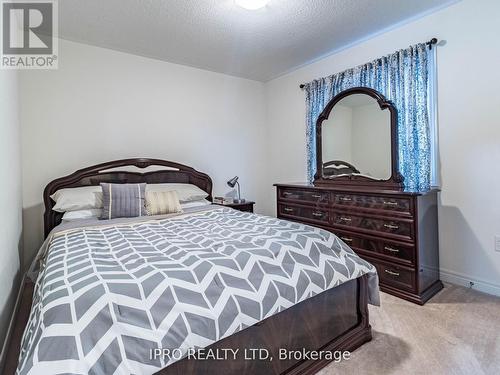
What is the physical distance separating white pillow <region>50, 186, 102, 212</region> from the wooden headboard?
0.41 ft

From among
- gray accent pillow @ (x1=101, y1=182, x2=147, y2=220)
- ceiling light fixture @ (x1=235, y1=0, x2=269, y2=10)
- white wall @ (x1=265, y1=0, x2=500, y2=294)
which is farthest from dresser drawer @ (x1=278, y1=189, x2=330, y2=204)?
ceiling light fixture @ (x1=235, y1=0, x2=269, y2=10)

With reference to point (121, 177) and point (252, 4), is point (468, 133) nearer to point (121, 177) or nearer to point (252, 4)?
point (252, 4)

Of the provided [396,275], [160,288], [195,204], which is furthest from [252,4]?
[396,275]

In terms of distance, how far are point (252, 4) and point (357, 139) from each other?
67.2 inches

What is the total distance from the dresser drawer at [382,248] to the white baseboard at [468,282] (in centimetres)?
58

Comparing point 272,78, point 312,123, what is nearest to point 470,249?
point 312,123

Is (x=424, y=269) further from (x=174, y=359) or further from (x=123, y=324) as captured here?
(x=123, y=324)

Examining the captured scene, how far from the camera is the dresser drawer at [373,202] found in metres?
2.33

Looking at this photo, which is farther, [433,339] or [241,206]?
[241,206]

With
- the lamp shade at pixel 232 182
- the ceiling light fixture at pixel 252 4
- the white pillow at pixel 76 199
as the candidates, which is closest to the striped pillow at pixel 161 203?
the white pillow at pixel 76 199

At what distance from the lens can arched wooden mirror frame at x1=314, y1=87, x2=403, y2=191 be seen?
272 centimetres

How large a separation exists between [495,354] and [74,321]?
2.16 meters

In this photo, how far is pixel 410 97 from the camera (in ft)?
8.73

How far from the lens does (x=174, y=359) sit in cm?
98
